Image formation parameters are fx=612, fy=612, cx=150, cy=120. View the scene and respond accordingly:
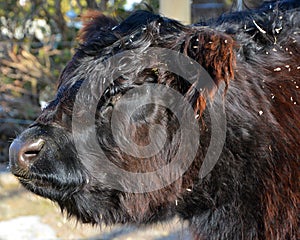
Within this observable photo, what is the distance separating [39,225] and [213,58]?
357cm

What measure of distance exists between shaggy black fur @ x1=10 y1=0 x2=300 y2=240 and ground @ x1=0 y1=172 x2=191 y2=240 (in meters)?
2.54

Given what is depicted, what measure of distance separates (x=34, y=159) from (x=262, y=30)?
1.08 metres

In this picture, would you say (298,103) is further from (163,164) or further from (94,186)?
(94,186)

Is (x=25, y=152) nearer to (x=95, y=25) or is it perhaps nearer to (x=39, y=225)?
(x=95, y=25)

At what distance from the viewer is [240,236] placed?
2518 mm

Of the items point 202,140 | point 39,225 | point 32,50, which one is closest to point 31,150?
point 202,140

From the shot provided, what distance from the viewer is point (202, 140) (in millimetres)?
2473

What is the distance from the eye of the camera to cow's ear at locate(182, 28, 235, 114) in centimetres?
237

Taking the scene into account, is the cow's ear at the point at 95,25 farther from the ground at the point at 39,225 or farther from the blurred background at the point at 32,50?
the blurred background at the point at 32,50

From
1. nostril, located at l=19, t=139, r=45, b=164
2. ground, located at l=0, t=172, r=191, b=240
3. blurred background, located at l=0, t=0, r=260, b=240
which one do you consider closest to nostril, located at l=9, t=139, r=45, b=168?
nostril, located at l=19, t=139, r=45, b=164

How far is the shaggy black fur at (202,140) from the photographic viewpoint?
7.91 ft

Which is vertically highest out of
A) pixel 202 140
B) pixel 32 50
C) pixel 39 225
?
pixel 202 140

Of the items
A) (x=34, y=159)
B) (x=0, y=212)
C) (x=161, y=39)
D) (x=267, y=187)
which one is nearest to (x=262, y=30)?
(x=161, y=39)

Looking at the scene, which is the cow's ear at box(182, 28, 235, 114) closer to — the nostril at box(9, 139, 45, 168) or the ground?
the nostril at box(9, 139, 45, 168)
